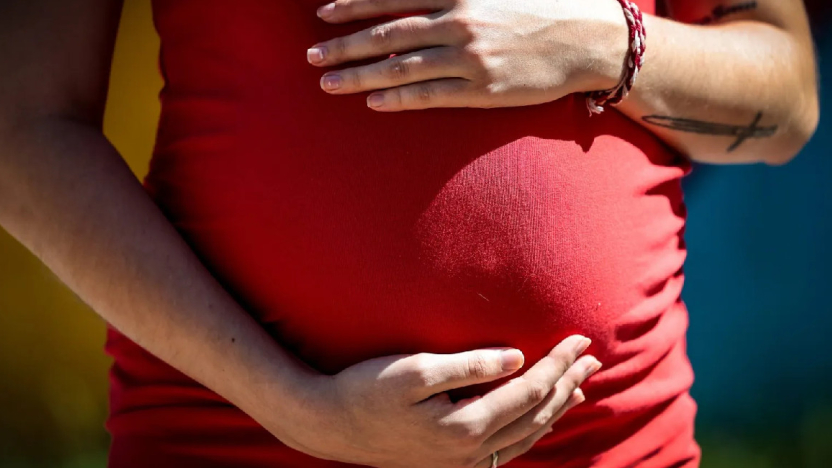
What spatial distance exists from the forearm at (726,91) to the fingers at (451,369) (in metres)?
0.35

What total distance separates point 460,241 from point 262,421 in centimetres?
29

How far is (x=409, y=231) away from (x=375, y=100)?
0.46ft

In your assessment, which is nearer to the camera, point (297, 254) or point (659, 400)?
point (297, 254)

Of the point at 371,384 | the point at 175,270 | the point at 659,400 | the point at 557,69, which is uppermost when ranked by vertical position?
the point at 557,69

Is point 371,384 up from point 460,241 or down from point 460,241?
down

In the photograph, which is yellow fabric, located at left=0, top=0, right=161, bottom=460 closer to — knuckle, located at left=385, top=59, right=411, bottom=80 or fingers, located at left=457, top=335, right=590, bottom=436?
knuckle, located at left=385, top=59, right=411, bottom=80

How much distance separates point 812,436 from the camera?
1.53 meters

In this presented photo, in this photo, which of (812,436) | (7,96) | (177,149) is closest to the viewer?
(7,96)

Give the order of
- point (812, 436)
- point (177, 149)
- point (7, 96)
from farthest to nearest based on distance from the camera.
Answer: point (812, 436), point (177, 149), point (7, 96)

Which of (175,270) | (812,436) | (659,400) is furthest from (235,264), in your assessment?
(812,436)

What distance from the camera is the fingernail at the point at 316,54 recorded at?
2.42ft

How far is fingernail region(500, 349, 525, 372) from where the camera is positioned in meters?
0.76

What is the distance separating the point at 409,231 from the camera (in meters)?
0.75

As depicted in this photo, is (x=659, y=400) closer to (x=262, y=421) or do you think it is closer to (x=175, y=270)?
(x=262, y=421)
